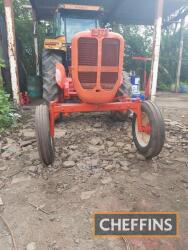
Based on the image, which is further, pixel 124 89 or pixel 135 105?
pixel 124 89

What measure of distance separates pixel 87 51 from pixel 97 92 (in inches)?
21.5

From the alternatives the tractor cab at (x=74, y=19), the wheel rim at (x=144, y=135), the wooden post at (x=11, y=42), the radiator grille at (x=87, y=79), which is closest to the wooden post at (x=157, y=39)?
the tractor cab at (x=74, y=19)

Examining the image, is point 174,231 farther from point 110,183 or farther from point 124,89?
point 124,89

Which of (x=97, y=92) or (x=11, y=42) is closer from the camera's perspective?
(x=97, y=92)

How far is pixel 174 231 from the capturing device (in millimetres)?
2342

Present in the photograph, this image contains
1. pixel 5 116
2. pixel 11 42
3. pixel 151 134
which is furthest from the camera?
pixel 11 42

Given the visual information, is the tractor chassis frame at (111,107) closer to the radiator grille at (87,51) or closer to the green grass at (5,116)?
the radiator grille at (87,51)

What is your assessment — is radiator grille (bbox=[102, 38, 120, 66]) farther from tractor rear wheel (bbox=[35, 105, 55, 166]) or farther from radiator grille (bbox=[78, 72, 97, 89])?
tractor rear wheel (bbox=[35, 105, 55, 166])

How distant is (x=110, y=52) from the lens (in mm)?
3441

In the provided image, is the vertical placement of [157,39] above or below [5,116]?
above

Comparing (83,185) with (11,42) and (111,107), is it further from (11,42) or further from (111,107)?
(11,42)

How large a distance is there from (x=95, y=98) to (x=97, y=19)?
143 inches

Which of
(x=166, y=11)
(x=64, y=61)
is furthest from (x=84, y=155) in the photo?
(x=166, y=11)

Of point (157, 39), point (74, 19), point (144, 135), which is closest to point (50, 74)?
point (74, 19)
